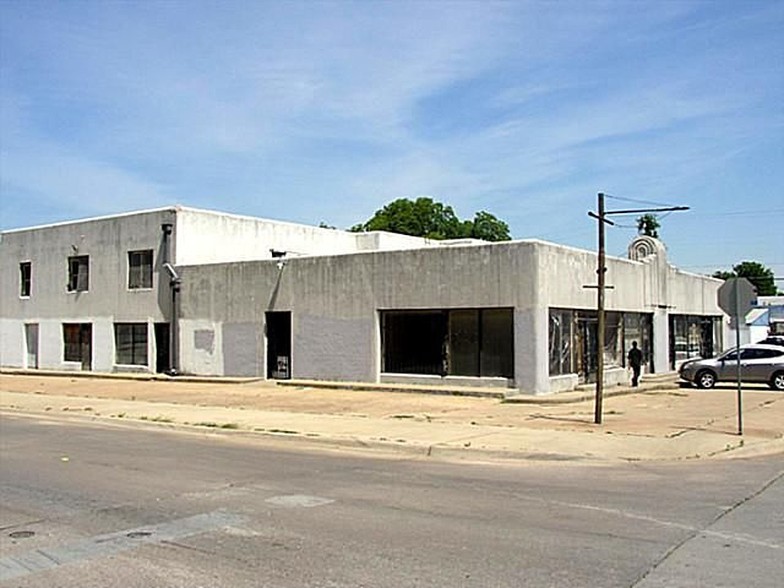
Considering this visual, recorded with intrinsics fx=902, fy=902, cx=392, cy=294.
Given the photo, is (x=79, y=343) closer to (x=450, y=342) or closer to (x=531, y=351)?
(x=450, y=342)

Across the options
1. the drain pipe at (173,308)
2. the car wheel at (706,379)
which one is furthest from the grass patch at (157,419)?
the car wheel at (706,379)

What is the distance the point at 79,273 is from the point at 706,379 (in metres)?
28.5

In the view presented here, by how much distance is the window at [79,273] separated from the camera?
42469 millimetres

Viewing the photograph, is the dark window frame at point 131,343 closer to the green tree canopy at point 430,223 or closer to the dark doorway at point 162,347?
the dark doorway at point 162,347

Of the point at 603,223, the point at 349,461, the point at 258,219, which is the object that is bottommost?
the point at 349,461

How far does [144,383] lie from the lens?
115ft

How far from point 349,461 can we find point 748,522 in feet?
22.0

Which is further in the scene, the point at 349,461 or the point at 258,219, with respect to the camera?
the point at 258,219

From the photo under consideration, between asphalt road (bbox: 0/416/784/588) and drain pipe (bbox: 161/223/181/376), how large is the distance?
23.0 metres

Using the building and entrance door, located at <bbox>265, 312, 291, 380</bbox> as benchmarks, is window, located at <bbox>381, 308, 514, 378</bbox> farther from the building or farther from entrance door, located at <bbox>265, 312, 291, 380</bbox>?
entrance door, located at <bbox>265, 312, 291, 380</bbox>

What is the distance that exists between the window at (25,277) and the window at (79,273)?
11.9ft

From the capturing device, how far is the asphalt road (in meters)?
7.27

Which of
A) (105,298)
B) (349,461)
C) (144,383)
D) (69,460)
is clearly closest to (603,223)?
(349,461)

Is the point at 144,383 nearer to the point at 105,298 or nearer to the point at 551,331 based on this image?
the point at 105,298
